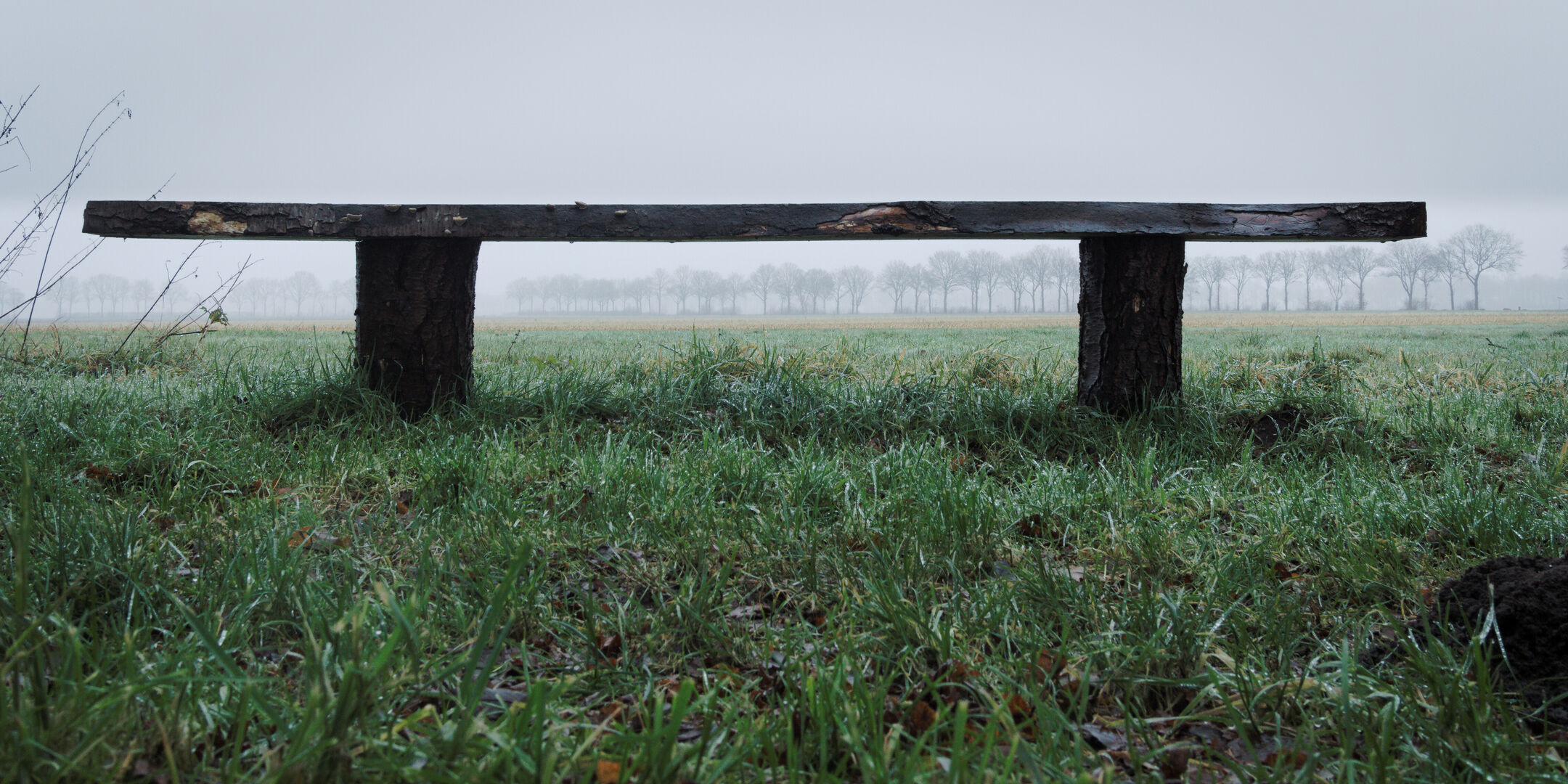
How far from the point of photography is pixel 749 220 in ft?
13.6

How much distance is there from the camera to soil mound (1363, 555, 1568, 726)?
177 cm

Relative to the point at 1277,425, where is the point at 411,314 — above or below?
above

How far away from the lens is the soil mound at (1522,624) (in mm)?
1768

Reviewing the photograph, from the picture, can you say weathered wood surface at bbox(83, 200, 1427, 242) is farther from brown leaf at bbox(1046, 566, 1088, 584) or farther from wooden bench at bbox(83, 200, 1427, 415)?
brown leaf at bbox(1046, 566, 1088, 584)

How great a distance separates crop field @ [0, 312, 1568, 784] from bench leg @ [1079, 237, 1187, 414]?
207 millimetres

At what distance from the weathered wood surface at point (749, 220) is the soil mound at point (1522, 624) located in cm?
251

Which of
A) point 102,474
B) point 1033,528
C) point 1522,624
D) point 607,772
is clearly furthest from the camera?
point 102,474

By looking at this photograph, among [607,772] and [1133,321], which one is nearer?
[607,772]

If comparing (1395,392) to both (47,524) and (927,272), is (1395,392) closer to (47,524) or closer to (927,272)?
(47,524)

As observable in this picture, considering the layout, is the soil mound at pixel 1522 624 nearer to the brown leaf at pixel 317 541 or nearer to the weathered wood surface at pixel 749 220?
the weathered wood surface at pixel 749 220

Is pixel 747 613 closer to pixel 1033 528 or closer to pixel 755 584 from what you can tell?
pixel 755 584

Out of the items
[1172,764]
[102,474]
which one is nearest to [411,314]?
[102,474]

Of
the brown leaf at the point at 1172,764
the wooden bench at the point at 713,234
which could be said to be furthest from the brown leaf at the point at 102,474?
the brown leaf at the point at 1172,764

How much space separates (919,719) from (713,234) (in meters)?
3.02
